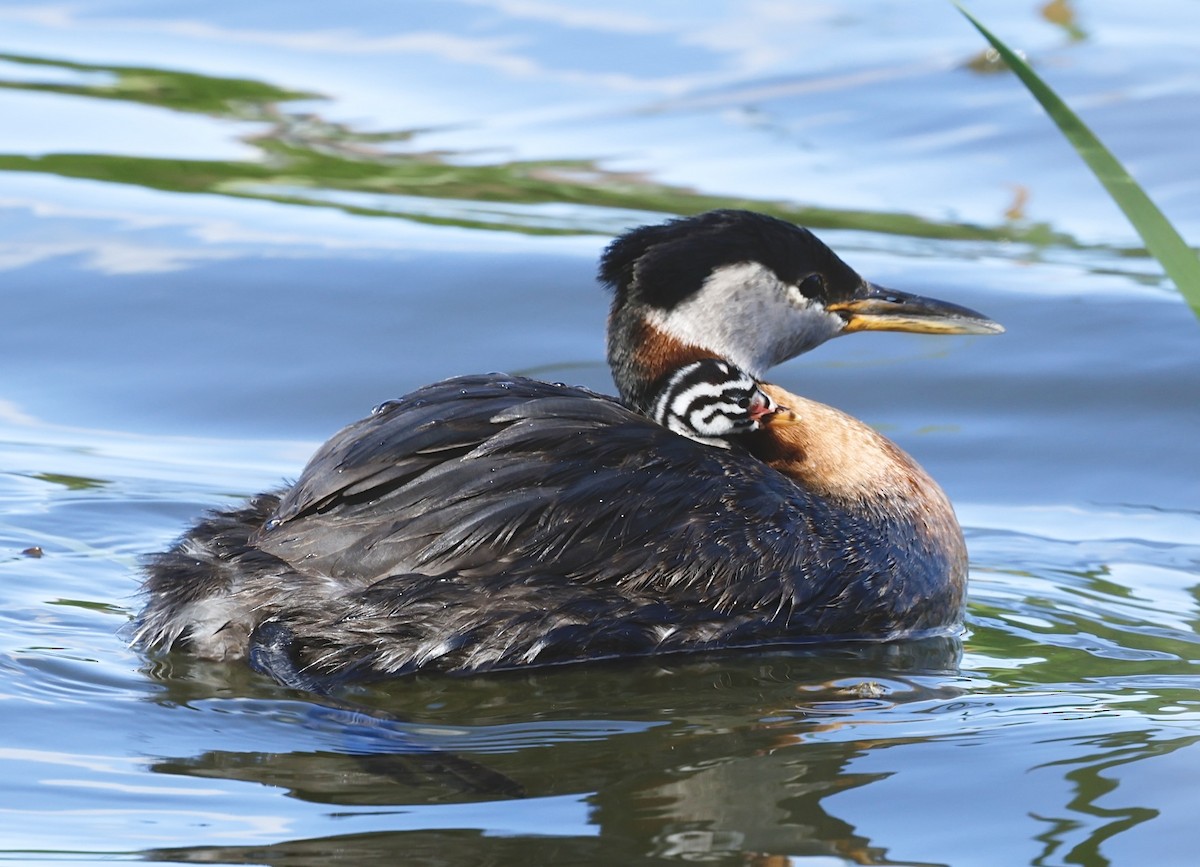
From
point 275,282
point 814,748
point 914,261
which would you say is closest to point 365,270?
point 275,282

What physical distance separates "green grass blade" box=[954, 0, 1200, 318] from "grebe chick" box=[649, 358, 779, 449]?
2457 mm

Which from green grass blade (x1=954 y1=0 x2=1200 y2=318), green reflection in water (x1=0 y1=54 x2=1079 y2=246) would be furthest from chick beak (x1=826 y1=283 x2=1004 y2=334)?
green reflection in water (x1=0 y1=54 x2=1079 y2=246)

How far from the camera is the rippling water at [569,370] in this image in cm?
398

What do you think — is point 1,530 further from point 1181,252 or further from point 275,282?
point 1181,252

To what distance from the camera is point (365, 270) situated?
8.91 metres

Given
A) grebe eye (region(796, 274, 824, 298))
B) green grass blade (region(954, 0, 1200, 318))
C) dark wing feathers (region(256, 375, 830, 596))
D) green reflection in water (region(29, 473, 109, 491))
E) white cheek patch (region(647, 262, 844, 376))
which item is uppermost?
green grass blade (region(954, 0, 1200, 318))

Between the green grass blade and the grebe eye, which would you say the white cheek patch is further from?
the green grass blade

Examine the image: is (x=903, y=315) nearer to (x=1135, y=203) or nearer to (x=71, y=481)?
(x=71, y=481)

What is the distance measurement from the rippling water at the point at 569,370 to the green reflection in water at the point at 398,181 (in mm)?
26

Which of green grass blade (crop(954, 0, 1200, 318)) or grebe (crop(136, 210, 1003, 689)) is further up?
green grass blade (crop(954, 0, 1200, 318))

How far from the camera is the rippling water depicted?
13.1ft

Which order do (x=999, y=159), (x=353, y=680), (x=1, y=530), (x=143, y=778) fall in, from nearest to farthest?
(x=143, y=778)
(x=353, y=680)
(x=1, y=530)
(x=999, y=159)

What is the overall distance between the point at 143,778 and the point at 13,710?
56 centimetres

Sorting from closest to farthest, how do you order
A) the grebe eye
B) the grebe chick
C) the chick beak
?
the grebe chick, the grebe eye, the chick beak
